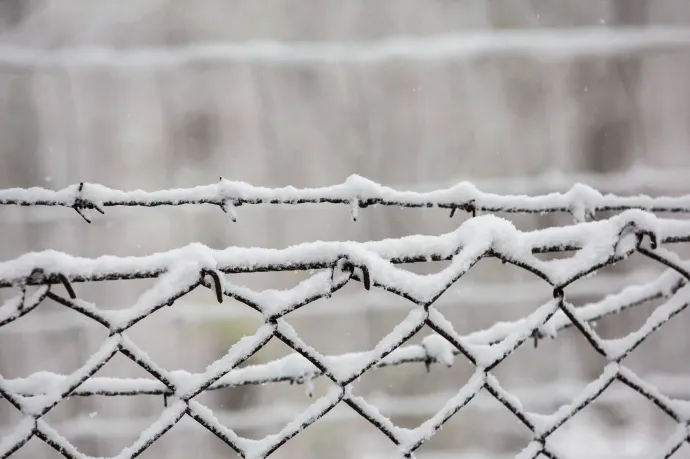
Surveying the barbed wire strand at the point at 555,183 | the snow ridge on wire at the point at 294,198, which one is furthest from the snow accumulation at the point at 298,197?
the barbed wire strand at the point at 555,183

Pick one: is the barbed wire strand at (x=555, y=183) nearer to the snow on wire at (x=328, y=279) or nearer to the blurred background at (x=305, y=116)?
the blurred background at (x=305, y=116)

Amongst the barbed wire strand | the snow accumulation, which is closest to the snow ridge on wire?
the snow accumulation

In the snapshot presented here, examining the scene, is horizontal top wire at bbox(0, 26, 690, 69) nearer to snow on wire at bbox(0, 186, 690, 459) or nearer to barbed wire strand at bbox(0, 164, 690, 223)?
barbed wire strand at bbox(0, 164, 690, 223)

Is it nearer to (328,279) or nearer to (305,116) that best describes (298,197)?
(328,279)

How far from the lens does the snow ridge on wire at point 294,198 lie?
41 cm

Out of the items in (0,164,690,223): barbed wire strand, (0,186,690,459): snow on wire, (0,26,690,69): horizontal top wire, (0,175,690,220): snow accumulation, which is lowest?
(0,186,690,459): snow on wire

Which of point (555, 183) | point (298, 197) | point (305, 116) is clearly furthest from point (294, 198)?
point (555, 183)

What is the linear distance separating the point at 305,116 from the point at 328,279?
0.94 m

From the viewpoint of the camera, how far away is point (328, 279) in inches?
14.5

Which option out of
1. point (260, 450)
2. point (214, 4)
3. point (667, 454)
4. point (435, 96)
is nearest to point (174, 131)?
point (214, 4)

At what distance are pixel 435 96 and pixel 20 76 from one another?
1060mm

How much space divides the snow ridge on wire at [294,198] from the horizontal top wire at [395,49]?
0.88m

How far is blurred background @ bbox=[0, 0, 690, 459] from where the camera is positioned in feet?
4.04

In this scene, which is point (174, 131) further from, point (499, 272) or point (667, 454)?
point (667, 454)
